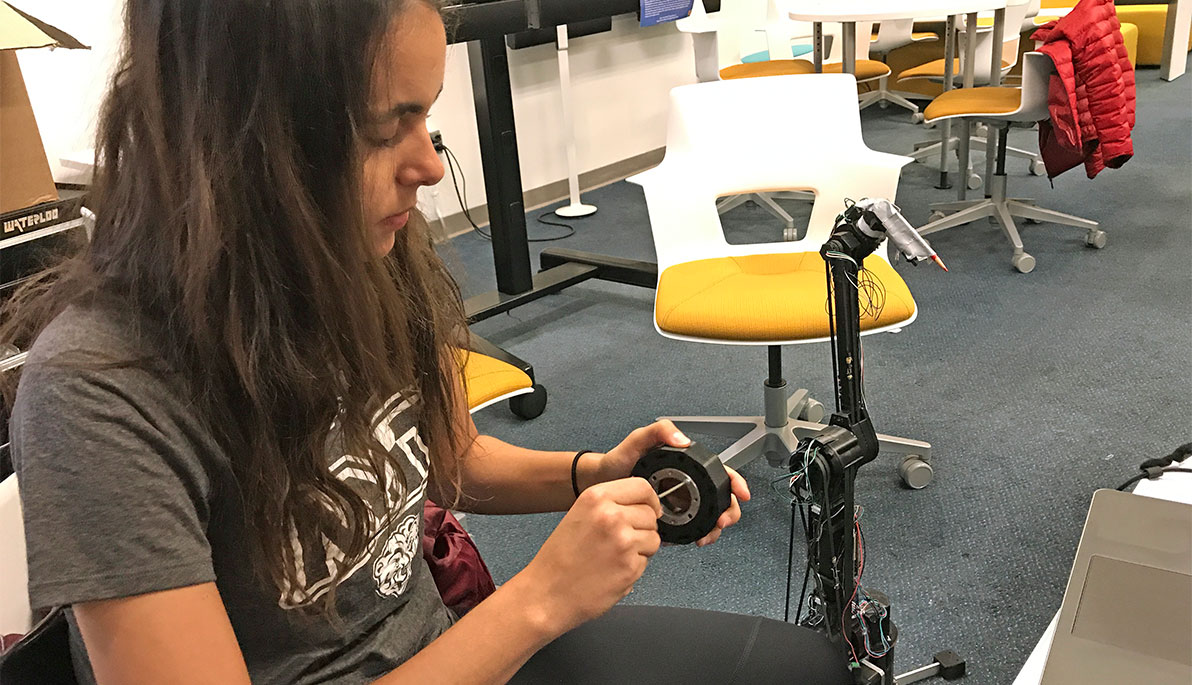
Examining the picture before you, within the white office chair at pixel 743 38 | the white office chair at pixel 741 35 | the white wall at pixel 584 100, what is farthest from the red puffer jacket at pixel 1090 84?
the white wall at pixel 584 100

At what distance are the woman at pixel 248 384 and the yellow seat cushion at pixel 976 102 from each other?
9.34 feet

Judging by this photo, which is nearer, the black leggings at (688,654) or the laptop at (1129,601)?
the laptop at (1129,601)

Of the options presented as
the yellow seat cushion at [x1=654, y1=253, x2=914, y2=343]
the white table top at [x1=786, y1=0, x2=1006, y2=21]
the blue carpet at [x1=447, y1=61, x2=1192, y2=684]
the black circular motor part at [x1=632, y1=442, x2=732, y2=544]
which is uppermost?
Result: the white table top at [x1=786, y1=0, x2=1006, y2=21]

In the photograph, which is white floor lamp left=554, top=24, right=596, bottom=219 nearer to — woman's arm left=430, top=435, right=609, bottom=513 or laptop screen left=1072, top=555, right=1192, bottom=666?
woman's arm left=430, top=435, right=609, bottom=513

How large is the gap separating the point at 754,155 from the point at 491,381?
926mm

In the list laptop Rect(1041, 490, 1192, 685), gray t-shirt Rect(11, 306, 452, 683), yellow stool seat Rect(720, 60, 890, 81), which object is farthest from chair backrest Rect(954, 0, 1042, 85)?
gray t-shirt Rect(11, 306, 452, 683)

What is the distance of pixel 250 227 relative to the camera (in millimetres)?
718

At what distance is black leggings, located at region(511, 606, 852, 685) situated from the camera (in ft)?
3.25

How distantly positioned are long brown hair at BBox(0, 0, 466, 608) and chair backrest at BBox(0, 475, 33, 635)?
0.14m

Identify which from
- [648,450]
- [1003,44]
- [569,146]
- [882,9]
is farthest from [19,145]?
[1003,44]

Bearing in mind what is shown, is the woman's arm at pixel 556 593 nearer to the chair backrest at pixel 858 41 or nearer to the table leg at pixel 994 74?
the table leg at pixel 994 74

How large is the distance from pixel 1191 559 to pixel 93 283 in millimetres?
843

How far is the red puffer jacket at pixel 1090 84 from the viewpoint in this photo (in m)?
2.93

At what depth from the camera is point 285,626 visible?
31.3 inches
